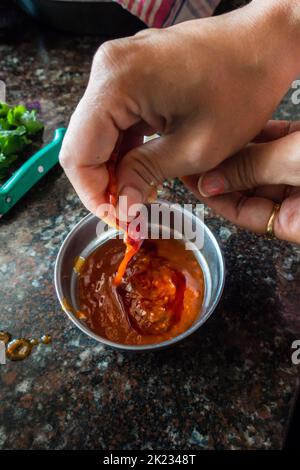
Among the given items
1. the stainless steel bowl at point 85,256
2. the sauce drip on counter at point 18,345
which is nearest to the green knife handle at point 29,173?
the stainless steel bowl at point 85,256

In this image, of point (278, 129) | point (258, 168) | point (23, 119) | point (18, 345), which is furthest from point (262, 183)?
point (23, 119)

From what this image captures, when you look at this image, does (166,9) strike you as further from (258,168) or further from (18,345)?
(18,345)

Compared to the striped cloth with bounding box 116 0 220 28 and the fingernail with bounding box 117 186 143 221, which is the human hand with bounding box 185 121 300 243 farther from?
the striped cloth with bounding box 116 0 220 28

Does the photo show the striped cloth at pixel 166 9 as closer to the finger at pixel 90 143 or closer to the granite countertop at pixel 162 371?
the granite countertop at pixel 162 371

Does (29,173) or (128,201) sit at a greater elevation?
(128,201)

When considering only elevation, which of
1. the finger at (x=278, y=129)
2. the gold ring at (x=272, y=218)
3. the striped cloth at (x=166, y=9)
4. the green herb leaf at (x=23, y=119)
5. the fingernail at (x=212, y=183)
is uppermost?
the striped cloth at (x=166, y=9)

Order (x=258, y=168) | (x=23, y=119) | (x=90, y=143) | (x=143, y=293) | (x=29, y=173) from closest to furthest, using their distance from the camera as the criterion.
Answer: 1. (x=90, y=143)
2. (x=258, y=168)
3. (x=143, y=293)
4. (x=29, y=173)
5. (x=23, y=119)

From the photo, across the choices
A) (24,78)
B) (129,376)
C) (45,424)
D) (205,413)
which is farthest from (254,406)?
(24,78)

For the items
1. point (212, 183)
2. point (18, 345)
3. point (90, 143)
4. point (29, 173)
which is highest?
point (90, 143)

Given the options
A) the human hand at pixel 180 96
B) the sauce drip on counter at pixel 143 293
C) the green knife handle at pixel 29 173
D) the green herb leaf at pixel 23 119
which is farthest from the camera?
the green herb leaf at pixel 23 119
